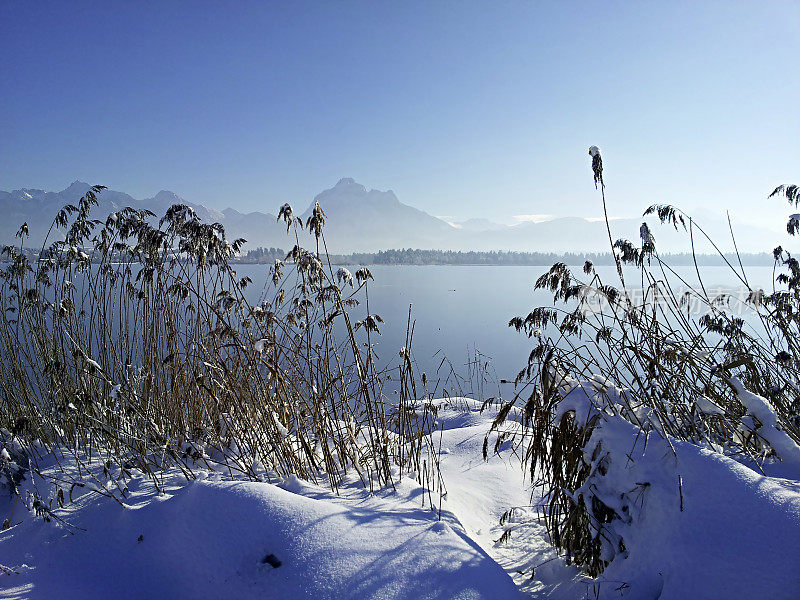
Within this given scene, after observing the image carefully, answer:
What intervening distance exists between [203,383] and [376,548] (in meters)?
1.15

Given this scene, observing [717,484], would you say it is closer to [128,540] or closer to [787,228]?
[128,540]

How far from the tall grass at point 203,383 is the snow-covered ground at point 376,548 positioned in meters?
0.39

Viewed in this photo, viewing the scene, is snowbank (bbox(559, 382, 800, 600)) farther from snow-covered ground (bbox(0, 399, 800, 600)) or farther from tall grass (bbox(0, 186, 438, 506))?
tall grass (bbox(0, 186, 438, 506))

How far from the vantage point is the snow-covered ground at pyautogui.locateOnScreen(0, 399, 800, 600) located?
1.11 meters

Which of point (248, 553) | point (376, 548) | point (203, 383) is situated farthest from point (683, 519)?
point (203, 383)

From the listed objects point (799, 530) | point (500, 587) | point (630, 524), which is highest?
point (799, 530)

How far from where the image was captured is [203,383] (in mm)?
1963

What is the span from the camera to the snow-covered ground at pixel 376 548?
111 centimetres

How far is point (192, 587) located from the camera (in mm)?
1303

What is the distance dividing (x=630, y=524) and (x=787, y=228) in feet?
8.91

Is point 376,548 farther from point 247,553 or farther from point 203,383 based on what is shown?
point 203,383

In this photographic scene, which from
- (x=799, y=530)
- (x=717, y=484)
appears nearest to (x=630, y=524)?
(x=717, y=484)

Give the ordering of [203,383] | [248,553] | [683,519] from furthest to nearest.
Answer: [203,383], [248,553], [683,519]

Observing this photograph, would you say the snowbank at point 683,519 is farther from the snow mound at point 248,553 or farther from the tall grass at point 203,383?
the tall grass at point 203,383
